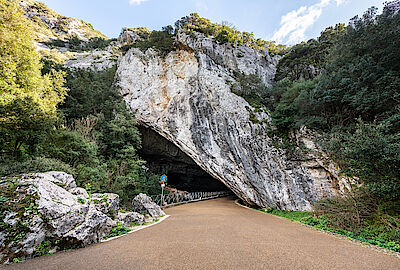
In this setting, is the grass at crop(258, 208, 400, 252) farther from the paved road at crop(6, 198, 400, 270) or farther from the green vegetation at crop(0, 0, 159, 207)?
the green vegetation at crop(0, 0, 159, 207)

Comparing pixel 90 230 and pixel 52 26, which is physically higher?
pixel 52 26

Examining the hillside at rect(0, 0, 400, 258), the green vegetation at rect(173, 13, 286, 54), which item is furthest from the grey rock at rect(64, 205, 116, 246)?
the green vegetation at rect(173, 13, 286, 54)

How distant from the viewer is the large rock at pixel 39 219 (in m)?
2.42

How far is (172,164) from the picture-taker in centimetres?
1877

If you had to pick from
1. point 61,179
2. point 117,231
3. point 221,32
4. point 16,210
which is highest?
point 221,32

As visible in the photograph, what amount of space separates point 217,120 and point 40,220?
10441 mm

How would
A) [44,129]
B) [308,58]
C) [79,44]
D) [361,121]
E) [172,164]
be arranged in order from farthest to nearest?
1. [79,44]
2. [172,164]
3. [308,58]
4. [44,129]
5. [361,121]

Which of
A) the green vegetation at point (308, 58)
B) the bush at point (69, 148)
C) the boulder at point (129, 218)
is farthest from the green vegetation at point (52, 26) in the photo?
the boulder at point (129, 218)

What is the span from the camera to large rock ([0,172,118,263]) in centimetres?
242

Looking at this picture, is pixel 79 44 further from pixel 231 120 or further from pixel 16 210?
pixel 16 210

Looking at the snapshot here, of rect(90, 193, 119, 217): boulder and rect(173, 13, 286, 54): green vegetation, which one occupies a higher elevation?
rect(173, 13, 286, 54): green vegetation

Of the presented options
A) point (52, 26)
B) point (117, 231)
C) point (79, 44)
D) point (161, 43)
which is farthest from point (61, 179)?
point (52, 26)

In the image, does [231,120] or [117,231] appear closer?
[117,231]

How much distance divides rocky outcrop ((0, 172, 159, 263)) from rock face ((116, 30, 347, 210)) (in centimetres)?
876
